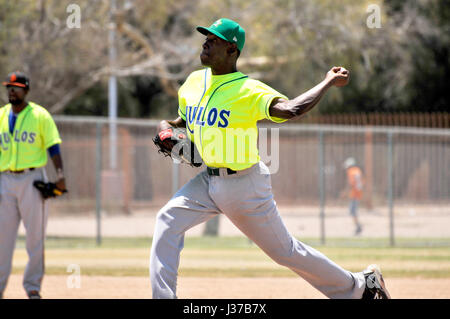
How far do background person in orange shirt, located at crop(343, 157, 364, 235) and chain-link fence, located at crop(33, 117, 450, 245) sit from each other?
129 millimetres

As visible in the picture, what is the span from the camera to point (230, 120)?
5805 mm

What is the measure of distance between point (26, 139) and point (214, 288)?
2.94m

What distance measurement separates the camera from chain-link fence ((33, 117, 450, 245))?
1614 centimetres

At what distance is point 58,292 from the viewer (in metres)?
9.02

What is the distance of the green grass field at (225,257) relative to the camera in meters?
11.5

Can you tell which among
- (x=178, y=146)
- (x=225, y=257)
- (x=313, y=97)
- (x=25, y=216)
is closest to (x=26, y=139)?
(x=25, y=216)

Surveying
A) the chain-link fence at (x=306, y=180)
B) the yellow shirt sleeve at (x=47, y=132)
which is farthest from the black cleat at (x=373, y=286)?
the chain-link fence at (x=306, y=180)

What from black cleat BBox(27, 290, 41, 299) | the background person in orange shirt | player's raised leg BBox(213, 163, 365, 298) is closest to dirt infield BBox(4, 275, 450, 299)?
black cleat BBox(27, 290, 41, 299)

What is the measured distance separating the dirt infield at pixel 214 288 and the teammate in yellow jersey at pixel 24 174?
591mm

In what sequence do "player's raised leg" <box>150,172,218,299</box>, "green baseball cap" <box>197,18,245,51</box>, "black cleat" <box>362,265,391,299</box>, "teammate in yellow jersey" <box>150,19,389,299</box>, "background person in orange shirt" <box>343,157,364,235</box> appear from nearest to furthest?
"player's raised leg" <box>150,172,218,299</box>, "teammate in yellow jersey" <box>150,19,389,299</box>, "green baseball cap" <box>197,18,245,51</box>, "black cleat" <box>362,265,391,299</box>, "background person in orange shirt" <box>343,157,364,235</box>

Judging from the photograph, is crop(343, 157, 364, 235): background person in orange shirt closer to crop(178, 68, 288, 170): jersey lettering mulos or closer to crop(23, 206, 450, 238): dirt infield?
crop(23, 206, 450, 238): dirt infield

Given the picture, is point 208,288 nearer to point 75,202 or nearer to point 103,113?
point 75,202

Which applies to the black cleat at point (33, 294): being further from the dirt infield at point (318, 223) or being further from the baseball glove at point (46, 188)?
the dirt infield at point (318, 223)
